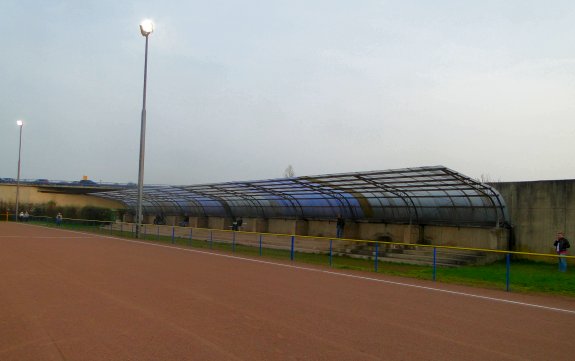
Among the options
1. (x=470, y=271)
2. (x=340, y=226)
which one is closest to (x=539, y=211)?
(x=470, y=271)

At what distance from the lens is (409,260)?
67.4 ft

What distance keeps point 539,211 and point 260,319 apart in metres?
18.1

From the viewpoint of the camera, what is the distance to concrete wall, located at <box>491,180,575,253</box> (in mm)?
20672

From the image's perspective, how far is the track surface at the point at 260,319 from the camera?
19.7ft

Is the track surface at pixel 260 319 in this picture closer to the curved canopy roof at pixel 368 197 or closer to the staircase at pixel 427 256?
the staircase at pixel 427 256

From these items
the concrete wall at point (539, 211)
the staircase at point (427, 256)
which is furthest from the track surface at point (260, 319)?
the concrete wall at point (539, 211)


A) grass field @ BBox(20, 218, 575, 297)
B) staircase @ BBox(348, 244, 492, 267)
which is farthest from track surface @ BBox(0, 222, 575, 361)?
staircase @ BBox(348, 244, 492, 267)

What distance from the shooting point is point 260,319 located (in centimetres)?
782

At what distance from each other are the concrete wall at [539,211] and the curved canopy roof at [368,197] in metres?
0.75

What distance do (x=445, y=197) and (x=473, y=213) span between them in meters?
1.49

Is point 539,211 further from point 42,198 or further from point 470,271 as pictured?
point 42,198

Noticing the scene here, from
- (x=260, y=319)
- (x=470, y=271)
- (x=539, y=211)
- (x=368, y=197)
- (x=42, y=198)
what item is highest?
(x=368, y=197)

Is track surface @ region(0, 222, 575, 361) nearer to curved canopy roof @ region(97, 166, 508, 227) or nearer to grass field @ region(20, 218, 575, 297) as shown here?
grass field @ region(20, 218, 575, 297)

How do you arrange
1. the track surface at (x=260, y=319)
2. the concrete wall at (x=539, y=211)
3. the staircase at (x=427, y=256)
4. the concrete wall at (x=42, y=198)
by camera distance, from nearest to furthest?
the track surface at (x=260, y=319) < the staircase at (x=427, y=256) < the concrete wall at (x=539, y=211) < the concrete wall at (x=42, y=198)
